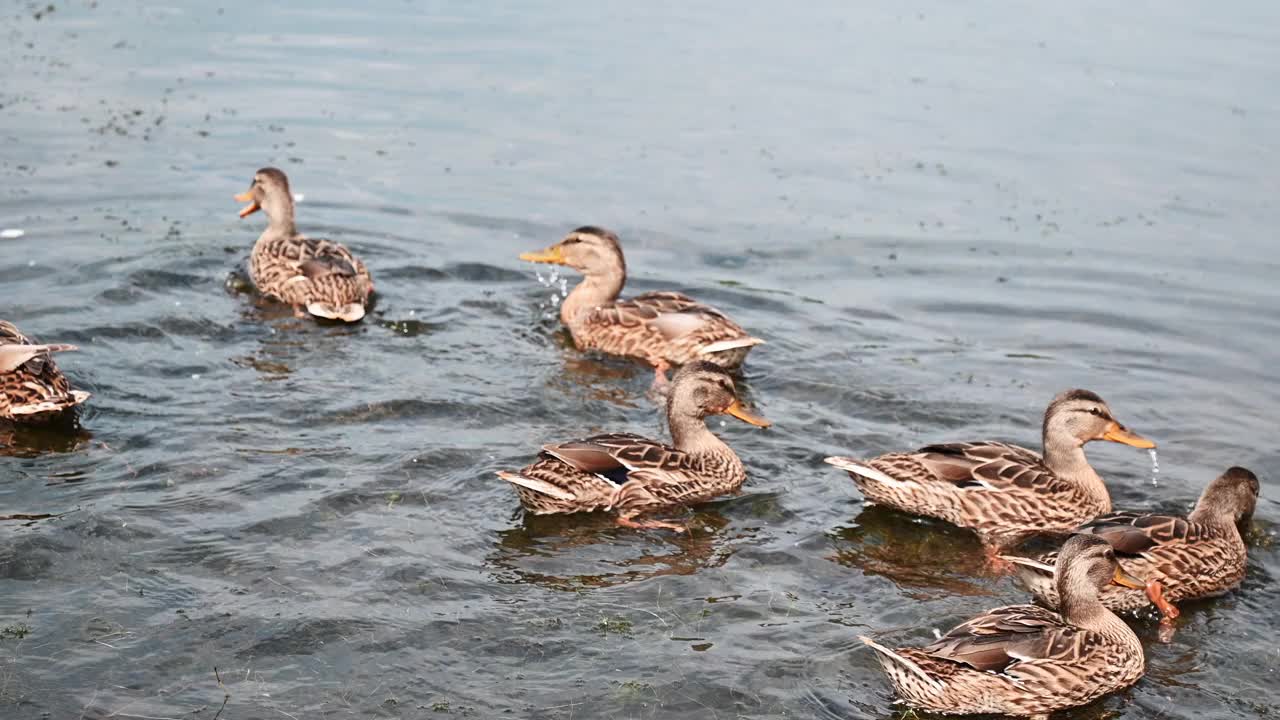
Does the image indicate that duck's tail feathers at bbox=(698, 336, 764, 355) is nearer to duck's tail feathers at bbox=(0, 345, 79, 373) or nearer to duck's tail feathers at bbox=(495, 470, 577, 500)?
duck's tail feathers at bbox=(495, 470, 577, 500)

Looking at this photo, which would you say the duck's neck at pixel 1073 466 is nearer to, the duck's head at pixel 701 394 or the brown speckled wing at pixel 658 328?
the duck's head at pixel 701 394

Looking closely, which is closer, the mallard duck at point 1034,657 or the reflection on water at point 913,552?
the mallard duck at point 1034,657

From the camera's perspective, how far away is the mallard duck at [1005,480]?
30.8 ft

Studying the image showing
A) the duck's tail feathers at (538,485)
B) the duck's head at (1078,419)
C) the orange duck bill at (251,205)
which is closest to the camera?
the duck's tail feathers at (538,485)

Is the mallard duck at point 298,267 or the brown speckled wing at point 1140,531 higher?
the mallard duck at point 298,267

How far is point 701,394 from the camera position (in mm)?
9953

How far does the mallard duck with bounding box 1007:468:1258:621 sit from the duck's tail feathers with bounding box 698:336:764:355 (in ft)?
11.7

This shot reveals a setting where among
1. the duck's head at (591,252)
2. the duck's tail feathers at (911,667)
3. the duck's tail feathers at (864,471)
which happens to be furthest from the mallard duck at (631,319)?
the duck's tail feathers at (911,667)

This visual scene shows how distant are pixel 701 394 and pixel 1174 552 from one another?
10.5ft

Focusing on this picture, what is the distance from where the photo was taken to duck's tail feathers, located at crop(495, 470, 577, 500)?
8875mm

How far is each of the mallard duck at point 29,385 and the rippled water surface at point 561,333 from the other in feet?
0.90

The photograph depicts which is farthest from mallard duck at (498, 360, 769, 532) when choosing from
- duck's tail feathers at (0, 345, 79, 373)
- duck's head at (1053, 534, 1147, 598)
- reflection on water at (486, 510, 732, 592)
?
duck's tail feathers at (0, 345, 79, 373)

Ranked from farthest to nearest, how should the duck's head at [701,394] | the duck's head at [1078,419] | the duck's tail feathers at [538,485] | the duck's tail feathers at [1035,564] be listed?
the duck's head at [701,394], the duck's head at [1078,419], the duck's tail feathers at [538,485], the duck's tail feathers at [1035,564]

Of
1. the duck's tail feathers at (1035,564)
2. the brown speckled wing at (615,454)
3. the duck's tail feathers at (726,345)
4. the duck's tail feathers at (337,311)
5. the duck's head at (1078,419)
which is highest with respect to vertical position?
the duck's head at (1078,419)
